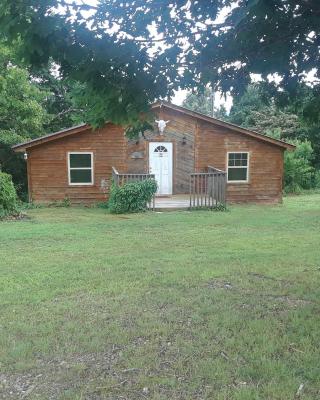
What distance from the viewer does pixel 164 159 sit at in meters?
19.3

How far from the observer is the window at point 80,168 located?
18.8 meters

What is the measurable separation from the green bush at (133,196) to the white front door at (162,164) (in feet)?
11.3

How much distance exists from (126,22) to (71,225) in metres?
9.13

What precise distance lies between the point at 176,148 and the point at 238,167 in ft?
9.38

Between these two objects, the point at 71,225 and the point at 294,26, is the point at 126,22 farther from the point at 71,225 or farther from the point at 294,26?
the point at 71,225

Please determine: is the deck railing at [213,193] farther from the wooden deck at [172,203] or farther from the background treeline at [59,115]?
the background treeline at [59,115]

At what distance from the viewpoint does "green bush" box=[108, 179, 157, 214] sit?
51.3 feet

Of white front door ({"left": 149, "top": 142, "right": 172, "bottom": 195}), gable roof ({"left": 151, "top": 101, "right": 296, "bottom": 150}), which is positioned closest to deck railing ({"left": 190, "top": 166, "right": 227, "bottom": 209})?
white front door ({"left": 149, "top": 142, "right": 172, "bottom": 195})

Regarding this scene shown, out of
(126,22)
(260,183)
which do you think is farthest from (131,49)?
(260,183)

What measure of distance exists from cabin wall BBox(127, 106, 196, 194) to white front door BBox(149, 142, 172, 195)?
0.17 meters

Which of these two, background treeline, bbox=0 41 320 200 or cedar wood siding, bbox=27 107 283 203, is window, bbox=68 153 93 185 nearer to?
cedar wood siding, bbox=27 107 283 203

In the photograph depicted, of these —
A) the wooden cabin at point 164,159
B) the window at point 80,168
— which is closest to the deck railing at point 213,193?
the wooden cabin at point 164,159

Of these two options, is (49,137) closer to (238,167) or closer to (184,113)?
(184,113)

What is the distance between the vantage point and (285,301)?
545 centimetres
